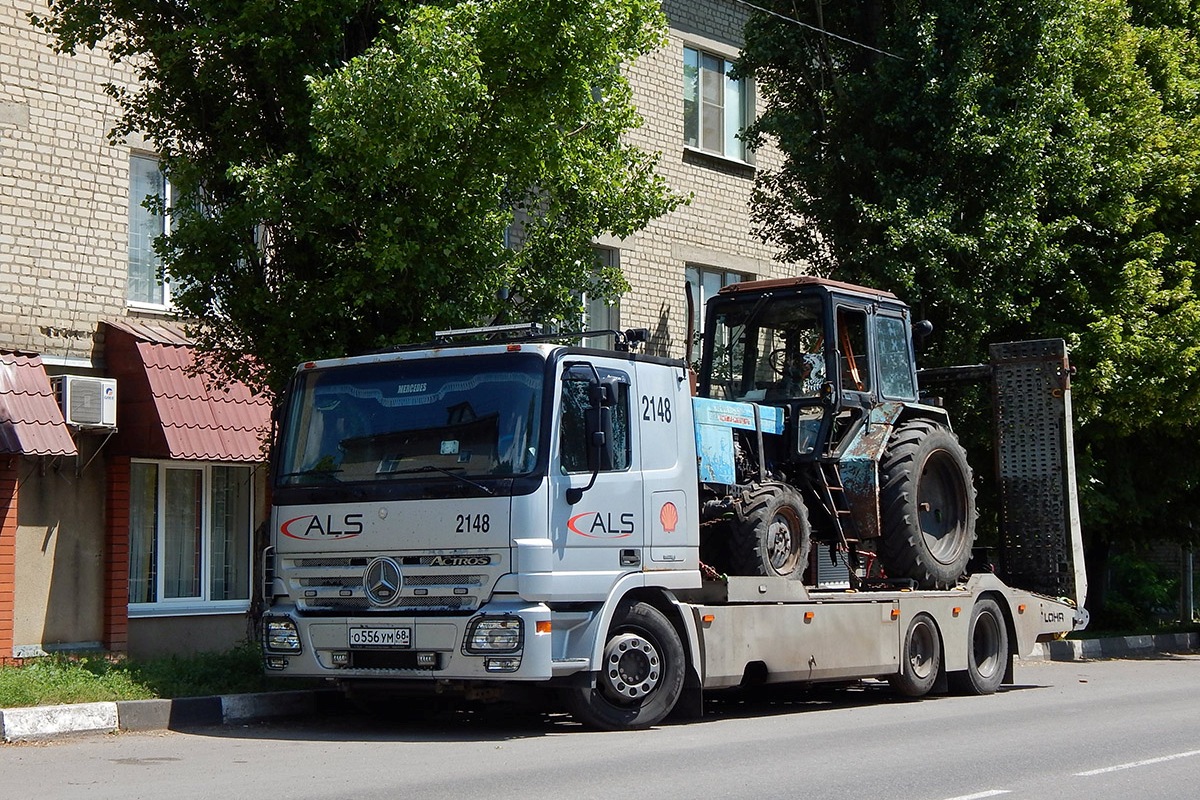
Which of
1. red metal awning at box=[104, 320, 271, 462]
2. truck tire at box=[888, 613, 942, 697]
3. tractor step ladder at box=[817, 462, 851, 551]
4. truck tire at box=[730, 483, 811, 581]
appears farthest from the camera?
red metal awning at box=[104, 320, 271, 462]

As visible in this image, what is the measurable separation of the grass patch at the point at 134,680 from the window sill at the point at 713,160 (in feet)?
40.8

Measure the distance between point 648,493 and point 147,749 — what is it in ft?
12.9

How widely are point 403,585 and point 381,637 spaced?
394 millimetres

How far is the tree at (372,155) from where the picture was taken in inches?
494

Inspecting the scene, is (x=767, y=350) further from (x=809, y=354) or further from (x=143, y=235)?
(x=143, y=235)

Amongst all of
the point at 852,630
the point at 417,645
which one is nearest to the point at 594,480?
the point at 417,645

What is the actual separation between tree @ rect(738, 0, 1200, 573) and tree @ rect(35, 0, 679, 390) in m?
6.04

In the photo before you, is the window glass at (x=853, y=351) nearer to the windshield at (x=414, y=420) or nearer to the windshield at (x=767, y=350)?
the windshield at (x=767, y=350)

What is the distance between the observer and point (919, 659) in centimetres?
1422

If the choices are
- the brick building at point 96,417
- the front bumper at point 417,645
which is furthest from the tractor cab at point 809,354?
the brick building at point 96,417

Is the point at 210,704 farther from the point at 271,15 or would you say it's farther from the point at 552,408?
the point at 271,15

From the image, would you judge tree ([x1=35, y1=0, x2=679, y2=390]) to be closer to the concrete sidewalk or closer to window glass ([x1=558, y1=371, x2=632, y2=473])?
window glass ([x1=558, y1=371, x2=632, y2=473])

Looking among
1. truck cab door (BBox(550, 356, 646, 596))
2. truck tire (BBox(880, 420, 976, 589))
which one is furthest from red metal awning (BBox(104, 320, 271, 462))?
truck tire (BBox(880, 420, 976, 589))

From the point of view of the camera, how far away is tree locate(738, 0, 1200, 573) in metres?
19.0
